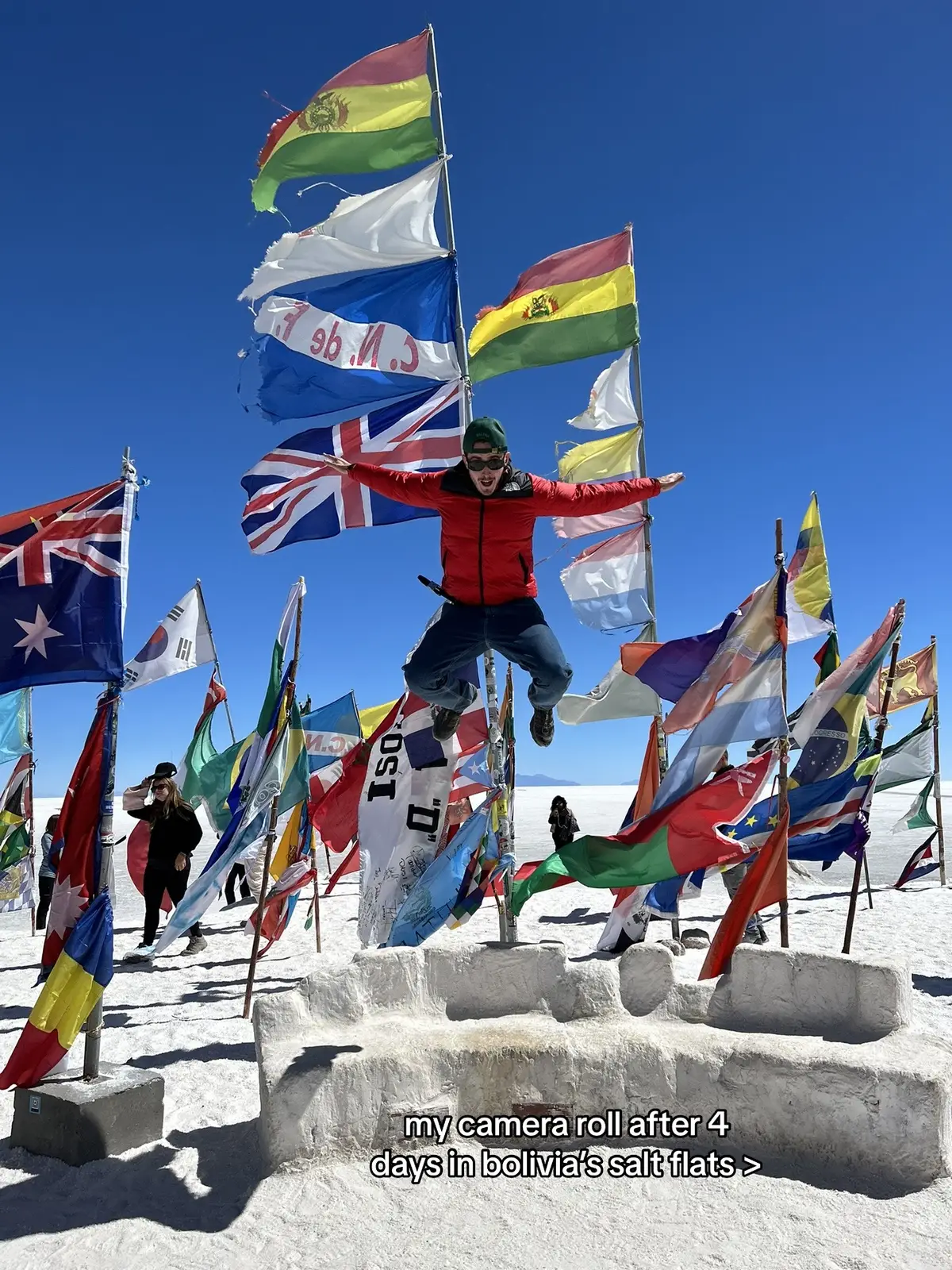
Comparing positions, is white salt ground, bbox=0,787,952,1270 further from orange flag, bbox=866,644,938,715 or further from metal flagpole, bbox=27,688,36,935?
orange flag, bbox=866,644,938,715

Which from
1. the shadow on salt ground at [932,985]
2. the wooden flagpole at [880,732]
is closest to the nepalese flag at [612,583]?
the wooden flagpole at [880,732]

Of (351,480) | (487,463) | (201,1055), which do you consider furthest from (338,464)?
(201,1055)

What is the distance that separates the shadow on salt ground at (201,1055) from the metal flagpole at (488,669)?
7.35ft

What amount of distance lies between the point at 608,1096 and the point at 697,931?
6218 millimetres

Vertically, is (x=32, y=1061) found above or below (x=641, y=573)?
below

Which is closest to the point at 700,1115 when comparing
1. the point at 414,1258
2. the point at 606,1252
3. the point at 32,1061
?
the point at 606,1252

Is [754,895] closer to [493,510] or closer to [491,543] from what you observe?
[491,543]

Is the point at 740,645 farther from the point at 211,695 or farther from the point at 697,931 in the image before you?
the point at 211,695

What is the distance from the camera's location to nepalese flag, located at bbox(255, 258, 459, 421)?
7328mm

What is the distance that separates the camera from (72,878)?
5.14 m

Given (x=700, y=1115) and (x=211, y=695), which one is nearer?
(x=700, y=1115)

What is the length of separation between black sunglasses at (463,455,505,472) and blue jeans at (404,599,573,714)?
31.9 inches

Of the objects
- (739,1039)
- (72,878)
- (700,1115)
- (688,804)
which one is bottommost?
(700,1115)

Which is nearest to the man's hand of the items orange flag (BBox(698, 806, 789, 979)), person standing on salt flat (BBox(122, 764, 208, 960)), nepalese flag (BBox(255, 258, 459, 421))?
nepalese flag (BBox(255, 258, 459, 421))
